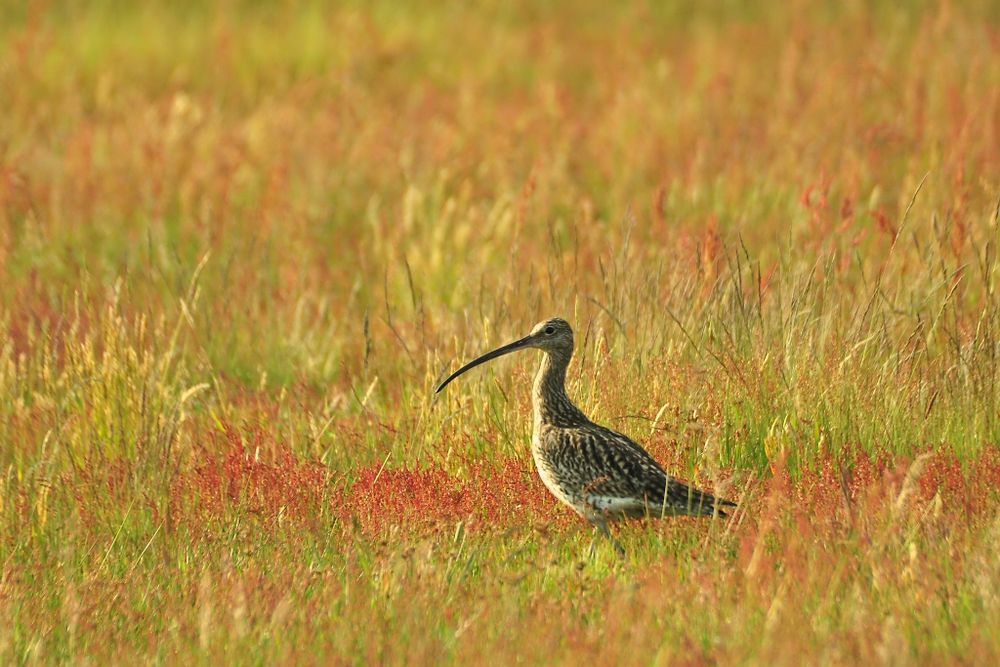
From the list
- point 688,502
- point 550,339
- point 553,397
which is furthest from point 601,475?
point 550,339

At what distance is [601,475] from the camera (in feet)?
18.5

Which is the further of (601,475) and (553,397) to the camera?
(553,397)

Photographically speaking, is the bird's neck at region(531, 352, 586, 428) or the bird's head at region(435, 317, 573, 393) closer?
the bird's neck at region(531, 352, 586, 428)

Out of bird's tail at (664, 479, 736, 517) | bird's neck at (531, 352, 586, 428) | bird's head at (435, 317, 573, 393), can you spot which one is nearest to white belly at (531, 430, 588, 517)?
bird's neck at (531, 352, 586, 428)

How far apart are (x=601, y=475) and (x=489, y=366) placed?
1.40 m

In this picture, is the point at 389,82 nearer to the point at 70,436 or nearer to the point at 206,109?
the point at 206,109

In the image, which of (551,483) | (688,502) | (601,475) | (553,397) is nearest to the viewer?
(688,502)

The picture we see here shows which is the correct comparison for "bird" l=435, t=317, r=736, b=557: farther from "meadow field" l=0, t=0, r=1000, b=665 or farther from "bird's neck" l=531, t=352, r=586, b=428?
"meadow field" l=0, t=0, r=1000, b=665

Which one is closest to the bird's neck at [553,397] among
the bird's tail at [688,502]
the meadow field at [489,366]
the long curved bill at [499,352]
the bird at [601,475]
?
the bird at [601,475]

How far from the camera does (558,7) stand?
16906 mm

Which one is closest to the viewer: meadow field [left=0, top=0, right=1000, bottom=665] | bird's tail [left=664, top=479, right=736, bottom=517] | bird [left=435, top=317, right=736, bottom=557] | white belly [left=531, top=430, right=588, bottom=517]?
meadow field [left=0, top=0, right=1000, bottom=665]

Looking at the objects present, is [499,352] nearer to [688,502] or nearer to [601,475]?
[601,475]

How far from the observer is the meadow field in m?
4.65

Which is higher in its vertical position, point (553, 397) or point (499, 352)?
point (499, 352)
